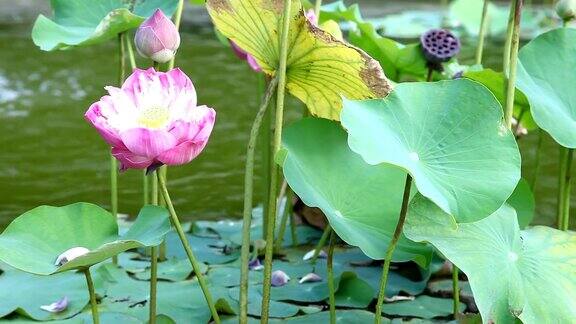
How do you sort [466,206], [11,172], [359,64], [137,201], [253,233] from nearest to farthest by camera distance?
[466,206] < [359,64] < [253,233] < [137,201] < [11,172]

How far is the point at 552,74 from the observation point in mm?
1134

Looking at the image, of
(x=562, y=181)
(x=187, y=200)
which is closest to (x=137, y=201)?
(x=187, y=200)

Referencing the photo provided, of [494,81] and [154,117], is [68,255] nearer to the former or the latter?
[154,117]

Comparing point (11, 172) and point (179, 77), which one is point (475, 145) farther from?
point (11, 172)

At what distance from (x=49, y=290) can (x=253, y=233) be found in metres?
0.44

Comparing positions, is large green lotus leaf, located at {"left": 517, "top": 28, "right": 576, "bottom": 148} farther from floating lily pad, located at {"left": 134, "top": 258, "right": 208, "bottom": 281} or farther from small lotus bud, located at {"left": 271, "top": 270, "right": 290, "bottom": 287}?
floating lily pad, located at {"left": 134, "top": 258, "right": 208, "bottom": 281}

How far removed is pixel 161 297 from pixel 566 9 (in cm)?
68

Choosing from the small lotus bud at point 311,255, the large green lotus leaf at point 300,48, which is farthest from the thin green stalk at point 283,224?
the large green lotus leaf at point 300,48

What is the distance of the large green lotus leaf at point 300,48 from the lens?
0.97 m

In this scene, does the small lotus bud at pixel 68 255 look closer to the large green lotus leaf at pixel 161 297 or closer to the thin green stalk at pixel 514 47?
the large green lotus leaf at pixel 161 297

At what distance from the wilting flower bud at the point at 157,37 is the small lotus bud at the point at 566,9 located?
21.2 inches

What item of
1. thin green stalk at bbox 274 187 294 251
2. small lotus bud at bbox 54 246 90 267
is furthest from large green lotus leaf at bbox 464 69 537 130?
small lotus bud at bbox 54 246 90 267

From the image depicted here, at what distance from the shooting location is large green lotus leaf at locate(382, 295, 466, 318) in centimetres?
120

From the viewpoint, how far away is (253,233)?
158cm
